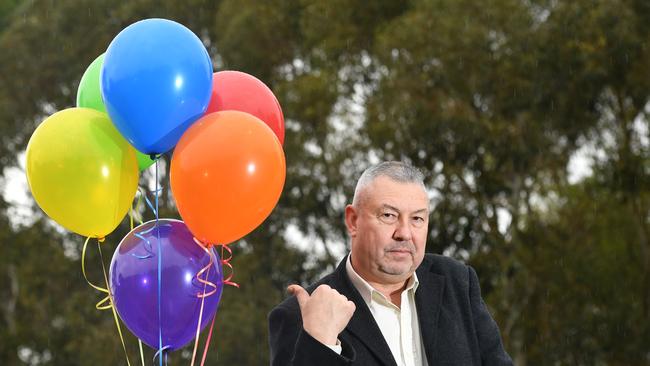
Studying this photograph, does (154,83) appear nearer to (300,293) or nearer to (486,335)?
(300,293)

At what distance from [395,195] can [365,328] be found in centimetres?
37

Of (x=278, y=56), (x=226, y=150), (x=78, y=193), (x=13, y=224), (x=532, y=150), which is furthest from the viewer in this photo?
(x=13, y=224)

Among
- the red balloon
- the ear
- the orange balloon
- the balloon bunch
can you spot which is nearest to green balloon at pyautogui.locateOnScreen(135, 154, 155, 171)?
the balloon bunch

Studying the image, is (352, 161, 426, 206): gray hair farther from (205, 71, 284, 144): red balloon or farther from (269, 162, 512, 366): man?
(205, 71, 284, 144): red balloon

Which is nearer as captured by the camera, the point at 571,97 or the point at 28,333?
the point at 571,97

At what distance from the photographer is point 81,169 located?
3893mm

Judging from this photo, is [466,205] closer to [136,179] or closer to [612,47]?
[612,47]

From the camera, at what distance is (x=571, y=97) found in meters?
14.2

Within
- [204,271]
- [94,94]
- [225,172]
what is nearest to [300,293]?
[225,172]

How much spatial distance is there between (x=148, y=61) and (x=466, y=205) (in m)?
11.3

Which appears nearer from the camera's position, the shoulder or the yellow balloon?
the shoulder

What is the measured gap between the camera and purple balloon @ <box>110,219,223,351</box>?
3902mm

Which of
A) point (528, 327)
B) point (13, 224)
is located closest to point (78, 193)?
point (528, 327)

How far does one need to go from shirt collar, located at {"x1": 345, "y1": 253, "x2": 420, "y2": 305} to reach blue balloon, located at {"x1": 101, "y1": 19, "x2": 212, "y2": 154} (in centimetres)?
117
